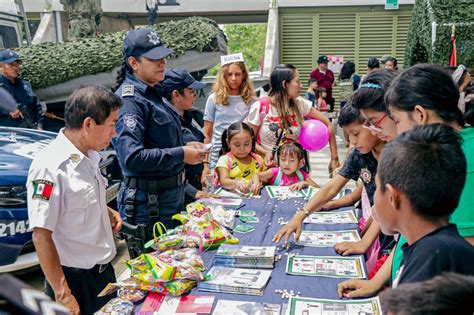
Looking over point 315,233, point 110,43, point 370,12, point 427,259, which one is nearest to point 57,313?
point 427,259

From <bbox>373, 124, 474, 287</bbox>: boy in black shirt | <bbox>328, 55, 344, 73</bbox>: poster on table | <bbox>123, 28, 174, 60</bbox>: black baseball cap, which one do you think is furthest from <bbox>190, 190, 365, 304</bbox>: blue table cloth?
<bbox>328, 55, 344, 73</bbox>: poster on table

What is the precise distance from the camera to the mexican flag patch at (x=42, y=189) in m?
1.76

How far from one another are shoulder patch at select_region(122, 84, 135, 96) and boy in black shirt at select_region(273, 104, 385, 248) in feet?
3.55

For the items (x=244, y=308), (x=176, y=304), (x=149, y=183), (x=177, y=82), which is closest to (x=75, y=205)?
(x=176, y=304)

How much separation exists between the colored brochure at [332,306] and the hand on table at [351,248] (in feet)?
1.50

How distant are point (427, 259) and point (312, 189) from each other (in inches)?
89.0

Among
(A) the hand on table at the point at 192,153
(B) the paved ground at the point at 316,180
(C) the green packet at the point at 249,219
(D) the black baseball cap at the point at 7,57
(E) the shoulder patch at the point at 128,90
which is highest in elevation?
(D) the black baseball cap at the point at 7,57

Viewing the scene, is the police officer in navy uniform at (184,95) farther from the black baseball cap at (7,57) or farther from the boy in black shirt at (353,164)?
the black baseball cap at (7,57)

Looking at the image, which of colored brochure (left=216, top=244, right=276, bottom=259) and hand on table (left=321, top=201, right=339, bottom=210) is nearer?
colored brochure (left=216, top=244, right=276, bottom=259)

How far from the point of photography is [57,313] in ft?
1.89

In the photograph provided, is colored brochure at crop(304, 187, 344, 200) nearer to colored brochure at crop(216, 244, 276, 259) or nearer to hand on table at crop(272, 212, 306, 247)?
hand on table at crop(272, 212, 306, 247)

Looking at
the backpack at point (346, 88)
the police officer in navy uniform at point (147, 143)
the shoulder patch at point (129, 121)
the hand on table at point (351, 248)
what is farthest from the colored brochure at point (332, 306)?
the backpack at point (346, 88)

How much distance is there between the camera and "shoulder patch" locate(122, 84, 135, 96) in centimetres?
244

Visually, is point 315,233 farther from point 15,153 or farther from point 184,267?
point 15,153
